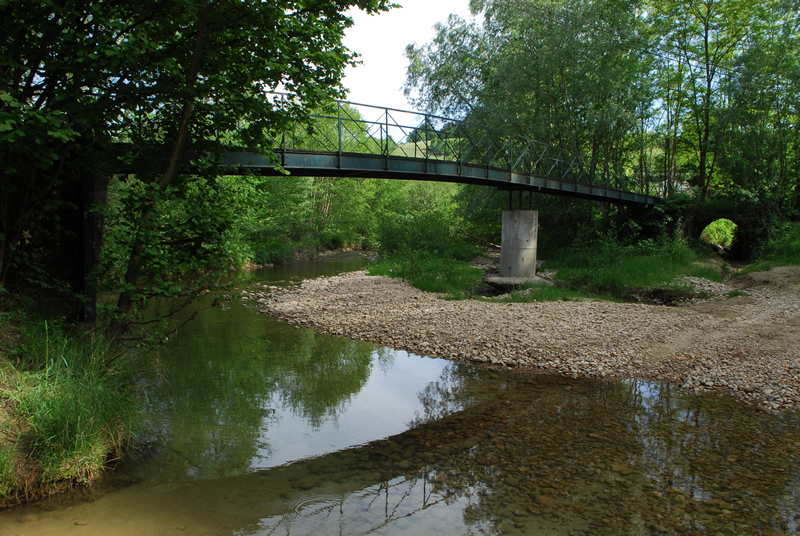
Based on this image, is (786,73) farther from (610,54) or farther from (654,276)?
(654,276)

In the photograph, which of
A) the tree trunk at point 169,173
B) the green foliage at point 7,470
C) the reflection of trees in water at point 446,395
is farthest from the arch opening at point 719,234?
the green foliage at point 7,470

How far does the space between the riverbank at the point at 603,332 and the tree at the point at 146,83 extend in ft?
23.3

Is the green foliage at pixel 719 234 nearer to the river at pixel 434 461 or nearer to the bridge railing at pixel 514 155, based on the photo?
the bridge railing at pixel 514 155

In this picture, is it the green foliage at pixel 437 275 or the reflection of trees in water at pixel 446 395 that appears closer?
the reflection of trees in water at pixel 446 395

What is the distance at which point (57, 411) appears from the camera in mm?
5809

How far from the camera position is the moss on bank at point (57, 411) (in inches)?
223

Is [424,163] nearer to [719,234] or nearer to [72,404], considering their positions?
[72,404]

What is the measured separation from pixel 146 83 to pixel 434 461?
662 cm

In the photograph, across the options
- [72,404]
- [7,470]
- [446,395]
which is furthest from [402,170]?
[7,470]

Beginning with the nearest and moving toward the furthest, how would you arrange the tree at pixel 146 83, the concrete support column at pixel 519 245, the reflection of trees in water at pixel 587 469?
the reflection of trees in water at pixel 587 469
the tree at pixel 146 83
the concrete support column at pixel 519 245

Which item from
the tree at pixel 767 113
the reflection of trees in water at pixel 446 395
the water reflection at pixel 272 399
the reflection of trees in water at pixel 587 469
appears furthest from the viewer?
the tree at pixel 767 113

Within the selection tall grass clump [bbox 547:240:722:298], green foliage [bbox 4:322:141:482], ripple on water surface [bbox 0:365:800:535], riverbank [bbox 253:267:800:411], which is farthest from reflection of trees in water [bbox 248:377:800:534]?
tall grass clump [bbox 547:240:722:298]

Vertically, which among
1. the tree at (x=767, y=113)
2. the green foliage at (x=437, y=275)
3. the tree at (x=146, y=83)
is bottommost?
the green foliage at (x=437, y=275)

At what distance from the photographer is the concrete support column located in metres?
23.8
